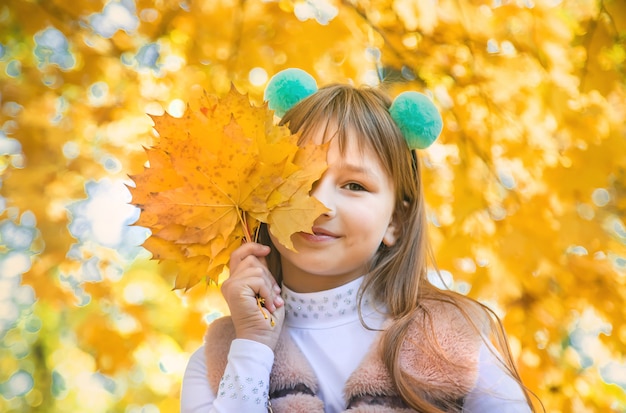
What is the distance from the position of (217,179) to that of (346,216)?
216mm

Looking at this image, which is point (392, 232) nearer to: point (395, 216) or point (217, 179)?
point (395, 216)

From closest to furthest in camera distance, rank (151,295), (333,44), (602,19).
A: (602,19) < (333,44) < (151,295)

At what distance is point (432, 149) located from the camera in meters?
1.70

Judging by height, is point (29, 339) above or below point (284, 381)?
below

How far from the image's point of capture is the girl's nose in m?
0.97

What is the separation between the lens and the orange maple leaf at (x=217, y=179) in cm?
92

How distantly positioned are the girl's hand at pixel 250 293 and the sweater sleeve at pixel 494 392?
1.07 feet

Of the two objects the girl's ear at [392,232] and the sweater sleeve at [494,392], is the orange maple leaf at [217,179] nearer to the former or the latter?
the girl's ear at [392,232]

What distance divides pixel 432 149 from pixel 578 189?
0.39 meters

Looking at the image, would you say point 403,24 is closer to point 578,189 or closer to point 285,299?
point 578,189

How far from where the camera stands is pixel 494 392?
95 centimetres

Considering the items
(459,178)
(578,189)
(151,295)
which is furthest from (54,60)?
A: (578,189)

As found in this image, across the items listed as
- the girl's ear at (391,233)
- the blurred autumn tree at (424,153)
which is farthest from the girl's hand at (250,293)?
the blurred autumn tree at (424,153)

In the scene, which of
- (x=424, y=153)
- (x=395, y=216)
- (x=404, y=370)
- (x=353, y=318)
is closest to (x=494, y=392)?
(x=404, y=370)
